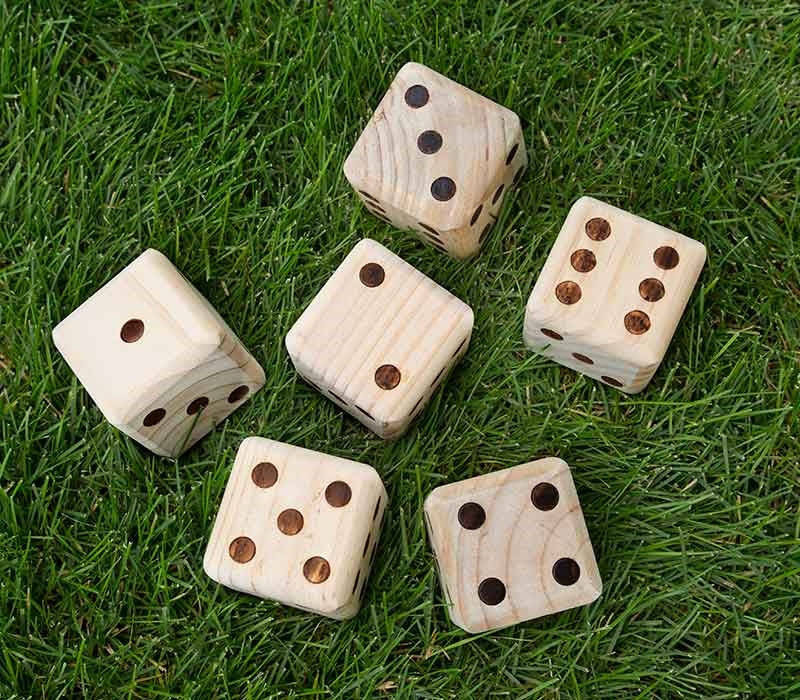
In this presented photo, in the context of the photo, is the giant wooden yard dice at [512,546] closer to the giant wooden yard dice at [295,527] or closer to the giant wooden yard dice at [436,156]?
the giant wooden yard dice at [295,527]

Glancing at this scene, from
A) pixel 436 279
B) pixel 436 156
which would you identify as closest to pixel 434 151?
pixel 436 156

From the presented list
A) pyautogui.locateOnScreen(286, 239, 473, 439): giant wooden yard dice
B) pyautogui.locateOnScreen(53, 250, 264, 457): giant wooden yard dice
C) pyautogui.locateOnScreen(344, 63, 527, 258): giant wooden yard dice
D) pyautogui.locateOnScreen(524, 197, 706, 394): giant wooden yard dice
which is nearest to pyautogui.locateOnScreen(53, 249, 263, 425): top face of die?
pyautogui.locateOnScreen(53, 250, 264, 457): giant wooden yard dice

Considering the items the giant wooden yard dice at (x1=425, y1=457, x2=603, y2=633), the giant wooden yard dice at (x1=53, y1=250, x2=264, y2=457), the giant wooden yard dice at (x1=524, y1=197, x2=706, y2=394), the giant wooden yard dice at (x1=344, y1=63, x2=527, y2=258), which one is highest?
the giant wooden yard dice at (x1=344, y1=63, x2=527, y2=258)

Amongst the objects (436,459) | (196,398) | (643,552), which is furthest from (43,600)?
(643,552)

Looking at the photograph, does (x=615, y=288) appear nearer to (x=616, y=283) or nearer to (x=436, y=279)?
(x=616, y=283)

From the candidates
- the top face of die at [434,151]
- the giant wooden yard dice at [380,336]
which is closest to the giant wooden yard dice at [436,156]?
the top face of die at [434,151]

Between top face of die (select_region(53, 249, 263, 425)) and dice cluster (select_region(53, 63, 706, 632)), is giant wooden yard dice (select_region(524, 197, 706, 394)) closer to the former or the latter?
dice cluster (select_region(53, 63, 706, 632))
